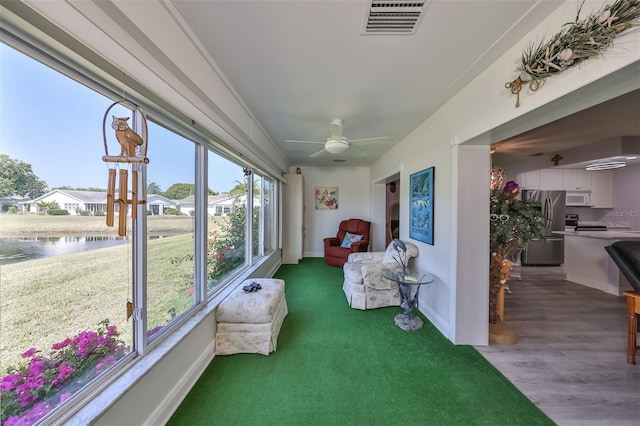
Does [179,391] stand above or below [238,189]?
below

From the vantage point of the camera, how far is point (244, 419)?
1468 mm

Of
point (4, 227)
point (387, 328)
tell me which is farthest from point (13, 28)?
point (387, 328)

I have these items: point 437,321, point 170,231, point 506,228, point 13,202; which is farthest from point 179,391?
point 506,228

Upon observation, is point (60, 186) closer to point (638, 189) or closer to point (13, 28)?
point (13, 28)

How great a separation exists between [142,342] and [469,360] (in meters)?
2.53

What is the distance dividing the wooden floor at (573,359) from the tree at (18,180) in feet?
9.98

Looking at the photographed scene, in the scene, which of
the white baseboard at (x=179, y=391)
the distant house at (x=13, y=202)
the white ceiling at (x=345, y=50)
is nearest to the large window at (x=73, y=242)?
the distant house at (x=13, y=202)

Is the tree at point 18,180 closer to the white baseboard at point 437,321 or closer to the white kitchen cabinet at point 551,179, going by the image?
the white baseboard at point 437,321


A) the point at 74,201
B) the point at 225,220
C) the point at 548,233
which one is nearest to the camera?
the point at 74,201

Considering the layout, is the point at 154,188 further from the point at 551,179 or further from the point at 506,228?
the point at 551,179

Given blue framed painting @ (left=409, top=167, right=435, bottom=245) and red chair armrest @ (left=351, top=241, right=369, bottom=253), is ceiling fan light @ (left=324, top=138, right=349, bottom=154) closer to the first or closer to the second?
blue framed painting @ (left=409, top=167, right=435, bottom=245)

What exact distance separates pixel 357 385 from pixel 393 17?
247cm

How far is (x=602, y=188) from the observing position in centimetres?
512

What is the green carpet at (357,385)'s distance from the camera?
4.89 ft
